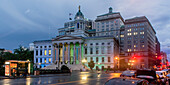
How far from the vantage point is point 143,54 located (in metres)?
98.2

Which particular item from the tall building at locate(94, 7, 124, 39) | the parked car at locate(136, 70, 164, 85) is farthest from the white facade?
the parked car at locate(136, 70, 164, 85)

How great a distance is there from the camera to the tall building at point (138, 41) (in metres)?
97.3

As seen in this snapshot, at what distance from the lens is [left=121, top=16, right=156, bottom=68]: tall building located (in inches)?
3831

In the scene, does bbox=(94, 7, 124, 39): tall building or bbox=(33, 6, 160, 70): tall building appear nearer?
bbox=(33, 6, 160, 70): tall building

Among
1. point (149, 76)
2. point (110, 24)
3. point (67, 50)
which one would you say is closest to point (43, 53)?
point (67, 50)

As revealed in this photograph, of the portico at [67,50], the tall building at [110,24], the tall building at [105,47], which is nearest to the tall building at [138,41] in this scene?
the tall building at [105,47]

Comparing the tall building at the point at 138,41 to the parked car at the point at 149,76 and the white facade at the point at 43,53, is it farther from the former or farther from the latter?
the parked car at the point at 149,76

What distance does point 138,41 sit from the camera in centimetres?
10144

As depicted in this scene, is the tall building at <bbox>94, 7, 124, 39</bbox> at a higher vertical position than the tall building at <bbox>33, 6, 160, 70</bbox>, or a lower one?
higher

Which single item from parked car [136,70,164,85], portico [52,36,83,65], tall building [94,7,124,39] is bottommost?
parked car [136,70,164,85]

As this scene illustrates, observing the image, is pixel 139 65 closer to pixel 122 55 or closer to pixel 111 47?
pixel 122 55

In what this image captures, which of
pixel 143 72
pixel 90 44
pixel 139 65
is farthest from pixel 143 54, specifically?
pixel 143 72

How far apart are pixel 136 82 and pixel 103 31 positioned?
111 metres

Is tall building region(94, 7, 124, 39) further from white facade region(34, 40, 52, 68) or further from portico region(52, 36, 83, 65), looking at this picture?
white facade region(34, 40, 52, 68)
